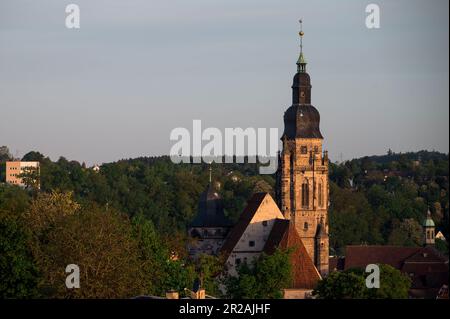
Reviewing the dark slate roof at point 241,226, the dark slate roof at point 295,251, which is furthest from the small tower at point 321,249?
the dark slate roof at point 241,226

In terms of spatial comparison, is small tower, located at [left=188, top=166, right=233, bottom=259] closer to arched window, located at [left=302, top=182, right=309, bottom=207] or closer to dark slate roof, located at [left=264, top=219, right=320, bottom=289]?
arched window, located at [left=302, top=182, right=309, bottom=207]

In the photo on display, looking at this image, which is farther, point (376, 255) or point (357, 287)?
point (376, 255)

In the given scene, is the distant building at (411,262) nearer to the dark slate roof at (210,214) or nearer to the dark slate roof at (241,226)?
the dark slate roof at (210,214)

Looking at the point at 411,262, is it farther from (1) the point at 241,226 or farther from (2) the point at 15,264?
(2) the point at 15,264

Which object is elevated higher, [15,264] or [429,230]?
[429,230]

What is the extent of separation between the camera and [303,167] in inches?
4938

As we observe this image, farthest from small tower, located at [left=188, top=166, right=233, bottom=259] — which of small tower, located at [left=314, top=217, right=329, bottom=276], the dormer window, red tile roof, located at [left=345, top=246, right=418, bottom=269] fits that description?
red tile roof, located at [left=345, top=246, right=418, bottom=269]

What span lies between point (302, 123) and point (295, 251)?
16536 mm

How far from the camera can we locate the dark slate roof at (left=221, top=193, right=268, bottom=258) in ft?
392

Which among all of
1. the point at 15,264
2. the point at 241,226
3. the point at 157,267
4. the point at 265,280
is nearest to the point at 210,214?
the point at 241,226

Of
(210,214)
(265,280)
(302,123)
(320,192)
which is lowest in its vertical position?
(265,280)

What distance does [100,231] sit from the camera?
329ft
